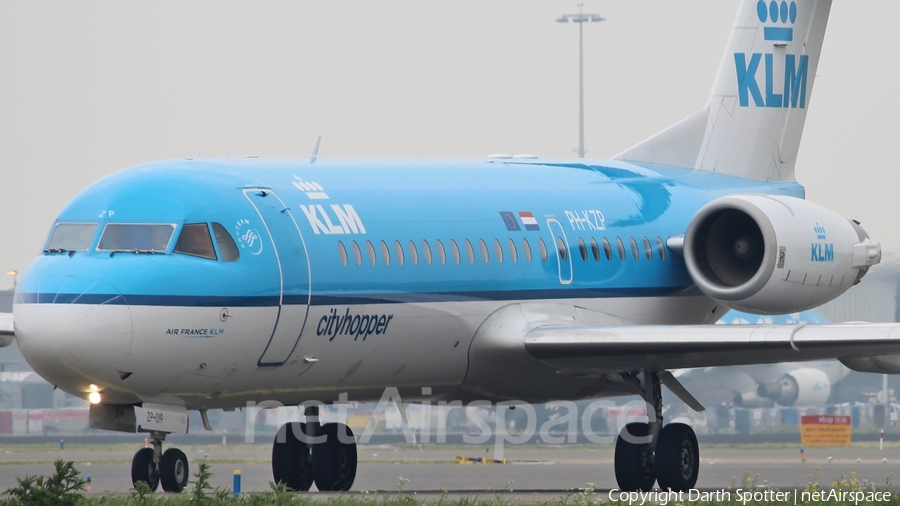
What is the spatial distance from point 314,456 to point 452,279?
3.72m

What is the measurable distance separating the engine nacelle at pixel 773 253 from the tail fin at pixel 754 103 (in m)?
3.19

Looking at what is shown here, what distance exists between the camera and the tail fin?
2564cm

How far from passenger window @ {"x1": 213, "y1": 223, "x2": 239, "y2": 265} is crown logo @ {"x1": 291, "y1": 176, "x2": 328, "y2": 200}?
160cm

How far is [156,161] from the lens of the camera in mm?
18781

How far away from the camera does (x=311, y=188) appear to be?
19062 mm

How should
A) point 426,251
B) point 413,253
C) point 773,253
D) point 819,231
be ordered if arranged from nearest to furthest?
point 413,253 < point 426,251 < point 773,253 < point 819,231

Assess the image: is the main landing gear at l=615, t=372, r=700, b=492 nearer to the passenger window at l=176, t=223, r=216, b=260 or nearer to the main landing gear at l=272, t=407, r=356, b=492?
the main landing gear at l=272, t=407, r=356, b=492

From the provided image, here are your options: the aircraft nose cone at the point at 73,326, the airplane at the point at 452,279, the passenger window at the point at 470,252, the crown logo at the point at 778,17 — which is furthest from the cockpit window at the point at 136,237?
the crown logo at the point at 778,17

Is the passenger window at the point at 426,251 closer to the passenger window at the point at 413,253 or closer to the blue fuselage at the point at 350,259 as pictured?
the blue fuselage at the point at 350,259

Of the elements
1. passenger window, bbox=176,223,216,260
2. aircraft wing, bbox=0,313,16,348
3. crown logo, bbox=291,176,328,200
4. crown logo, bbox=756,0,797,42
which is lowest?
aircraft wing, bbox=0,313,16,348

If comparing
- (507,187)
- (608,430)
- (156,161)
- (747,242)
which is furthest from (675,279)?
(608,430)

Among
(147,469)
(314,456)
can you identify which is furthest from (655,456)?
(147,469)

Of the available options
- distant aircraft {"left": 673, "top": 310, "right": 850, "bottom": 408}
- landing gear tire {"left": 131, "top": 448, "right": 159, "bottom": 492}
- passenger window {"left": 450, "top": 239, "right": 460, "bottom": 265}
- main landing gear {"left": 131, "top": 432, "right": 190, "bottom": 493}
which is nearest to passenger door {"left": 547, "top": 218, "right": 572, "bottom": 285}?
passenger window {"left": 450, "top": 239, "right": 460, "bottom": 265}

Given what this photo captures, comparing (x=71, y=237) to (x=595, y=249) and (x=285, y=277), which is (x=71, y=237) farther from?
(x=595, y=249)
